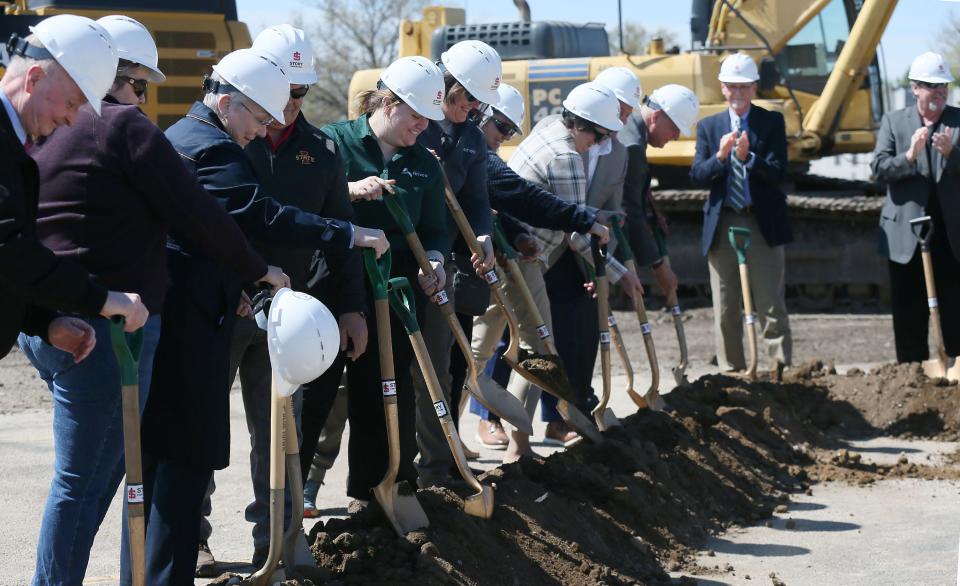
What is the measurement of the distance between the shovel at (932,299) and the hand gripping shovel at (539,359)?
3460mm

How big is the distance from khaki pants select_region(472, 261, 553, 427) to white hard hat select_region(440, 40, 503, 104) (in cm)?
130

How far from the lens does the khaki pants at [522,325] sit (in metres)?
7.41

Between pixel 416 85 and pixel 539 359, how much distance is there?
186 centimetres

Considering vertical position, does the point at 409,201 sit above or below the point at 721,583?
above

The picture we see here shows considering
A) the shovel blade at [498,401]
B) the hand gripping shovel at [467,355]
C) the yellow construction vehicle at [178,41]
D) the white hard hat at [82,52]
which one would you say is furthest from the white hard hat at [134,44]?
the yellow construction vehicle at [178,41]

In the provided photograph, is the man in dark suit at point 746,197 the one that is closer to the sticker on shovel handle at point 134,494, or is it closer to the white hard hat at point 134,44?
the white hard hat at point 134,44

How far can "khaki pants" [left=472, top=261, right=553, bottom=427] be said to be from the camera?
7.41 meters

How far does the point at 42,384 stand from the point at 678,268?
23.5 feet

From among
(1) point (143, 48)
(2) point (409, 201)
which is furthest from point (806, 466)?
(1) point (143, 48)

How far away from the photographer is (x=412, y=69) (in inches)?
212

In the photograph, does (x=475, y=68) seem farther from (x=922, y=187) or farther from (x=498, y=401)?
(x=922, y=187)

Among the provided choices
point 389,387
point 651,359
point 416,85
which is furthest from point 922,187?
point 389,387

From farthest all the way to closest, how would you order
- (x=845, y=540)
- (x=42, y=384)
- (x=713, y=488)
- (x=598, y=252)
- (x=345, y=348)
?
1. (x=42, y=384)
2. (x=598, y=252)
3. (x=713, y=488)
4. (x=845, y=540)
5. (x=345, y=348)

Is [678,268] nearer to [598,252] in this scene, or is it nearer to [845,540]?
[598,252]
